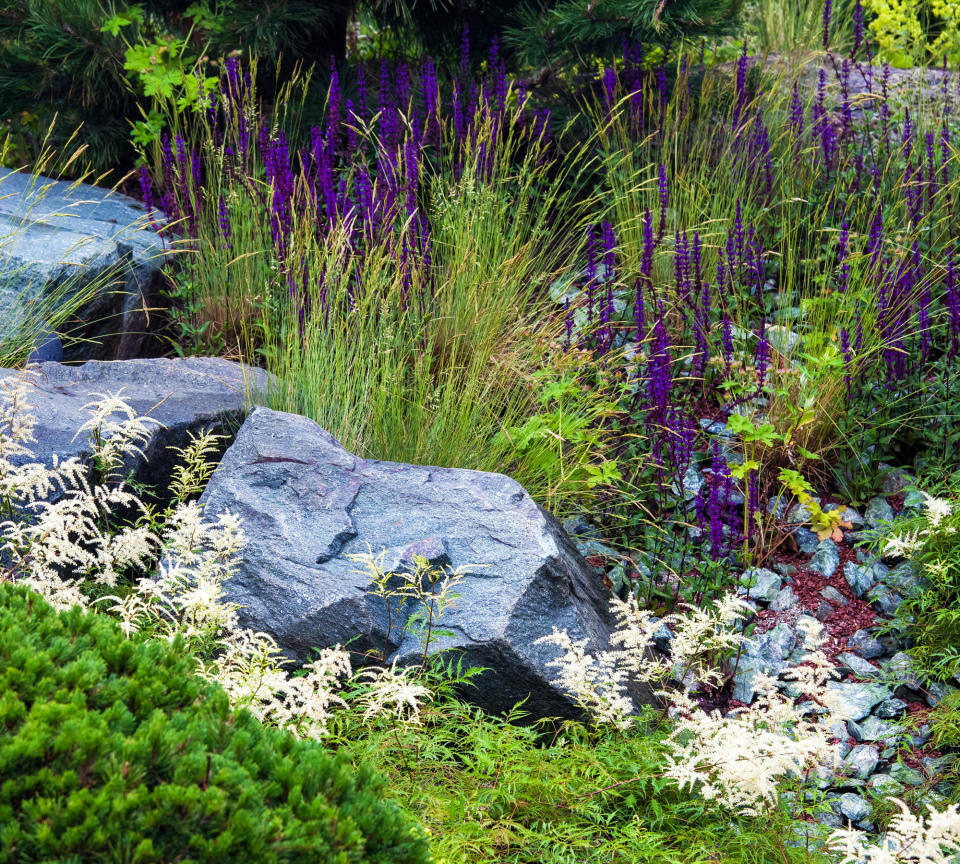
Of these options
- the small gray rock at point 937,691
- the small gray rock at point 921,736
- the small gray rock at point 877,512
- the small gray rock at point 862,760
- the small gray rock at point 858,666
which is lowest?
the small gray rock at point 862,760

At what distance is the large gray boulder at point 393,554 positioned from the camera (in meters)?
2.86

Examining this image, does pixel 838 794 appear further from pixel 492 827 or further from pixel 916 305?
pixel 916 305

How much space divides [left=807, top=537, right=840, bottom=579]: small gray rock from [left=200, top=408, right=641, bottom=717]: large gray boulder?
0.96m

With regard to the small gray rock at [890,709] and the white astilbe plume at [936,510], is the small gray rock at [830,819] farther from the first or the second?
the white astilbe plume at [936,510]

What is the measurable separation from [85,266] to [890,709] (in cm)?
370

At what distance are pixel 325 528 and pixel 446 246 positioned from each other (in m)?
2.06

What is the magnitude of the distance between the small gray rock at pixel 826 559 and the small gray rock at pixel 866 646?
0.30 m

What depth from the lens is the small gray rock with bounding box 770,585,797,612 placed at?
3.62m

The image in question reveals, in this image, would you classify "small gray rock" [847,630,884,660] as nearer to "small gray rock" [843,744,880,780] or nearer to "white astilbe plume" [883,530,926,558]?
"white astilbe plume" [883,530,926,558]

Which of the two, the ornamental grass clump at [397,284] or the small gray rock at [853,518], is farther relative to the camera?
the small gray rock at [853,518]

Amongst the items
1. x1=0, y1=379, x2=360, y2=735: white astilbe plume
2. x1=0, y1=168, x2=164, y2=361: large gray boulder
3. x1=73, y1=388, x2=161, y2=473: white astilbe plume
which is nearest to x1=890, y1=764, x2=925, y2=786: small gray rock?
x1=0, y1=379, x2=360, y2=735: white astilbe plume

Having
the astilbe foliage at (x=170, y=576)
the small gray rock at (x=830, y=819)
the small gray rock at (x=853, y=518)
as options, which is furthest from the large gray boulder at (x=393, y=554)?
the small gray rock at (x=853, y=518)

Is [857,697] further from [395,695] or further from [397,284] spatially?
[397,284]

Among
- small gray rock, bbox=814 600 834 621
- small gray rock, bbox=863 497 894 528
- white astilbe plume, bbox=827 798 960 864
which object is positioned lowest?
small gray rock, bbox=814 600 834 621
